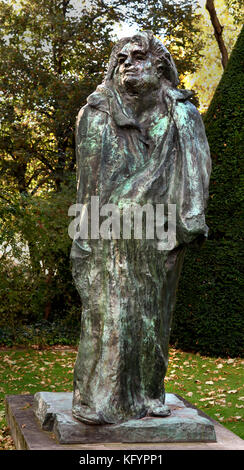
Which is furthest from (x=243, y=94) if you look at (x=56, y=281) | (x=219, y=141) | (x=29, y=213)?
(x=56, y=281)

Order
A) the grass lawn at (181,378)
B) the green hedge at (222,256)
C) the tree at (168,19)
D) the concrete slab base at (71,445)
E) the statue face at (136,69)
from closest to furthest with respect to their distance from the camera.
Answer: the concrete slab base at (71,445)
the statue face at (136,69)
the grass lawn at (181,378)
the green hedge at (222,256)
the tree at (168,19)

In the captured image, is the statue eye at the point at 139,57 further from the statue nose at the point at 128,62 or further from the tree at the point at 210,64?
the tree at the point at 210,64

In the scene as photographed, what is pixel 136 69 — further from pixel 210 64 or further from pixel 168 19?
pixel 210 64

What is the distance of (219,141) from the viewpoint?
10266mm

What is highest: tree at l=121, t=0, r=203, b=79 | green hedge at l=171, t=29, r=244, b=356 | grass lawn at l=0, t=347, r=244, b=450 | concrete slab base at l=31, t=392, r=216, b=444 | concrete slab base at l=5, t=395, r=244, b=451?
tree at l=121, t=0, r=203, b=79

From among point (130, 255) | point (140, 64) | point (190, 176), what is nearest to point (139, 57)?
point (140, 64)

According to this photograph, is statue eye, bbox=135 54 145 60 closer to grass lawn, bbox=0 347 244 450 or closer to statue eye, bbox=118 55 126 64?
statue eye, bbox=118 55 126 64

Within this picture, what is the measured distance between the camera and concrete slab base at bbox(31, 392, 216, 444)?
4.14 metres

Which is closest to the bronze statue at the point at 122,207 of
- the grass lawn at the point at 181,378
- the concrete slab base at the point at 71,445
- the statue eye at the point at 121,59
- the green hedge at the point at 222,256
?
the statue eye at the point at 121,59

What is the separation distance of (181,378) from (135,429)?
4.73m

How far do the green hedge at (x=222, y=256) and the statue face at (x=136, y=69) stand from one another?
568 cm

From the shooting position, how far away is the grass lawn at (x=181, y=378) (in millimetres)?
7379

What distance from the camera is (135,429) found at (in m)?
4.18

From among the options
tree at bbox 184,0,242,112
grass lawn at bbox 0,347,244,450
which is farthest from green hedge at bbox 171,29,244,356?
tree at bbox 184,0,242,112
